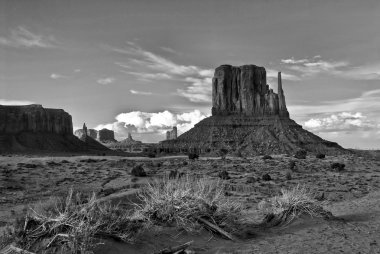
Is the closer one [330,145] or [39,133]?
[330,145]

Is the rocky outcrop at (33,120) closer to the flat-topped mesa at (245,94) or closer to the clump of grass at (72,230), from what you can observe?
the flat-topped mesa at (245,94)

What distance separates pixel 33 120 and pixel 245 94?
73.8m

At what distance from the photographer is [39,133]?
13162cm

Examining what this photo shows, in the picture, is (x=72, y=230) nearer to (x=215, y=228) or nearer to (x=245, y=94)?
(x=215, y=228)

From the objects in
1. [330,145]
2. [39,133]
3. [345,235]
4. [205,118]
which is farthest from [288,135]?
[345,235]

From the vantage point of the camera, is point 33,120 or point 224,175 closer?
point 224,175

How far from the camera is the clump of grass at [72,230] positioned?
7465mm

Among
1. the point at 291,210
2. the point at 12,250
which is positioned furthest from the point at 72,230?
the point at 291,210

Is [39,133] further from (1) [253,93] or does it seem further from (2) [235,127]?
(1) [253,93]

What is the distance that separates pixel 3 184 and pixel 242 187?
18438 millimetres

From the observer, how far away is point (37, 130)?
438ft

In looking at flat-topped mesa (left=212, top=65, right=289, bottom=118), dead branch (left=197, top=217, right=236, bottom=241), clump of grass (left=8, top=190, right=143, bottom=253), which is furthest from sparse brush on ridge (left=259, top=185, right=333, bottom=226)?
flat-topped mesa (left=212, top=65, right=289, bottom=118)

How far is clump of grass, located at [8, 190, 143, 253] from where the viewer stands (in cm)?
746

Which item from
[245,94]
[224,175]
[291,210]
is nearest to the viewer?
[291,210]
